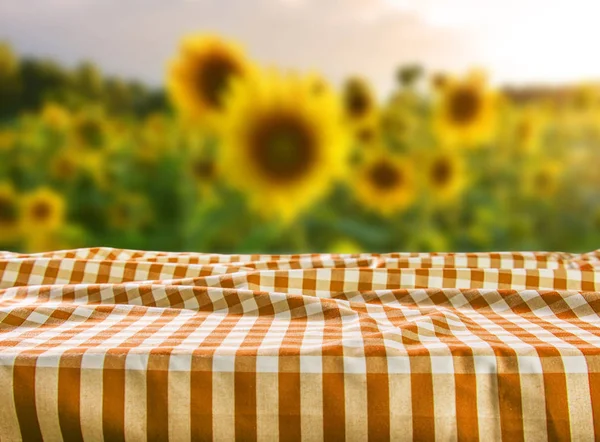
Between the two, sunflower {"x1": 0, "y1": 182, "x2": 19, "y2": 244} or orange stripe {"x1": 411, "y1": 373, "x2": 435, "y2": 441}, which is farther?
sunflower {"x1": 0, "y1": 182, "x2": 19, "y2": 244}

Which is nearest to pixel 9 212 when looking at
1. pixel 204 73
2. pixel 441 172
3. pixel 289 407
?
pixel 204 73

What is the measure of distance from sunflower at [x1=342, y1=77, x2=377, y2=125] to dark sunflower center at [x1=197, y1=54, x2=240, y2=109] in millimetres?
397

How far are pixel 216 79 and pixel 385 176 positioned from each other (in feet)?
2.26

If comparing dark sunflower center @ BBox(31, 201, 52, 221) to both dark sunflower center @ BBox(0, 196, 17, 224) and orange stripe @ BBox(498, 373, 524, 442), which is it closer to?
dark sunflower center @ BBox(0, 196, 17, 224)

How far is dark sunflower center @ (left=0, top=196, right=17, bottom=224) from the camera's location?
2707 mm

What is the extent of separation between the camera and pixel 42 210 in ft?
8.98

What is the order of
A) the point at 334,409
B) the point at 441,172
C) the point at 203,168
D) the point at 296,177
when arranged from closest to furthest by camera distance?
the point at 334,409 < the point at 296,177 < the point at 203,168 < the point at 441,172

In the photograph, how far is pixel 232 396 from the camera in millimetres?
768

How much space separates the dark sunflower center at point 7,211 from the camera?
2.71 metres

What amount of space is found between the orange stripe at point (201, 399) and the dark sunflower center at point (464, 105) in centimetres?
214

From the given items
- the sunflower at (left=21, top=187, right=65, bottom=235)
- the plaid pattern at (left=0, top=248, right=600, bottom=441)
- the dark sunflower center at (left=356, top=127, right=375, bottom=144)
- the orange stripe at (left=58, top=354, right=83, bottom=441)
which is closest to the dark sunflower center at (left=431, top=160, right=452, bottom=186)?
the dark sunflower center at (left=356, top=127, right=375, bottom=144)

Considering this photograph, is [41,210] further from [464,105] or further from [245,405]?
[245,405]

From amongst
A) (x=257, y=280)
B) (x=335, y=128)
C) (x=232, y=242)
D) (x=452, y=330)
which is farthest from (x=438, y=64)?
(x=452, y=330)

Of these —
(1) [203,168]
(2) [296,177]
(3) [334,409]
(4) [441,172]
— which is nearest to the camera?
(3) [334,409]
